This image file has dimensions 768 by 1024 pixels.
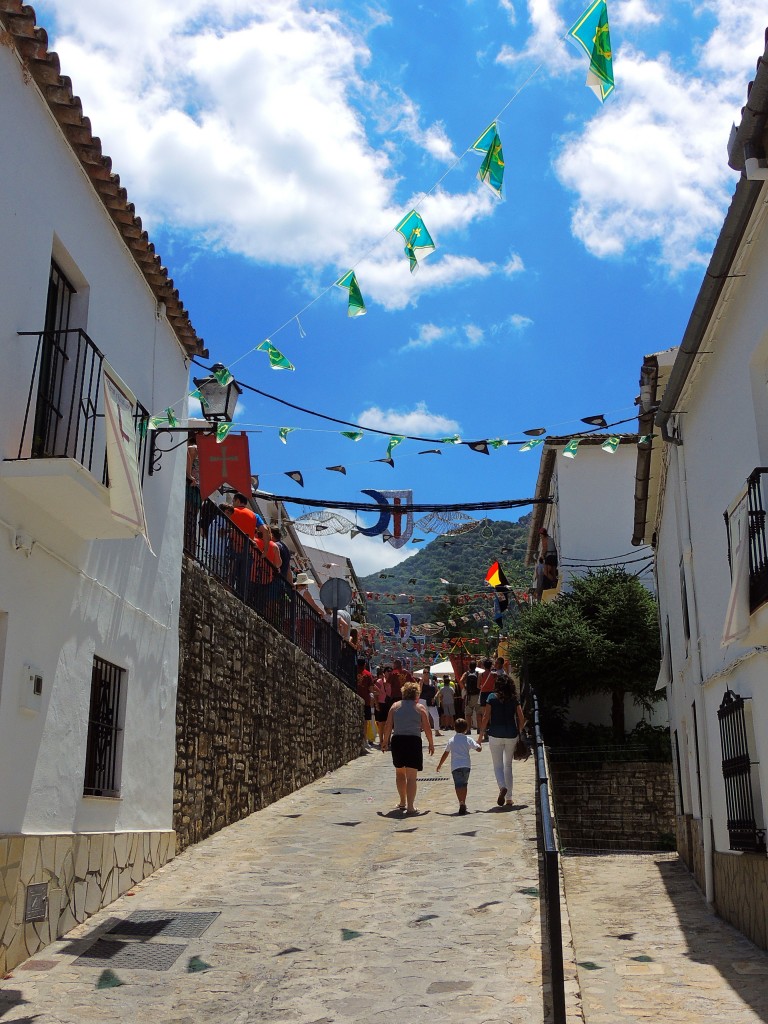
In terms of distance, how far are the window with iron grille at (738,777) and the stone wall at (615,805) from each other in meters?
9.45

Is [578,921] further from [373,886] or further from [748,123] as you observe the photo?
[748,123]

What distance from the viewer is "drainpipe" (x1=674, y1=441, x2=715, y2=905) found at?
33.8 feet

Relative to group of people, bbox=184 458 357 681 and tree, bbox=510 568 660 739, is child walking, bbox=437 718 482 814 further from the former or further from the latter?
tree, bbox=510 568 660 739

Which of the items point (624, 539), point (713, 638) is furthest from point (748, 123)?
point (624, 539)

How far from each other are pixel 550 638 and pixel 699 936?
43.0ft

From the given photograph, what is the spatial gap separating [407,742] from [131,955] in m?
5.81

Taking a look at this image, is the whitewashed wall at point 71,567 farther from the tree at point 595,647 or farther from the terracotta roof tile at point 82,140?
the tree at point 595,647

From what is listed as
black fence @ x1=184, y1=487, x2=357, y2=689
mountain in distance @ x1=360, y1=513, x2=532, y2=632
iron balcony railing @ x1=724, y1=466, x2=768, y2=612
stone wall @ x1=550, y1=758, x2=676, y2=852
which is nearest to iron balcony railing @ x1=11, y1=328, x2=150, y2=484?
black fence @ x1=184, y1=487, x2=357, y2=689

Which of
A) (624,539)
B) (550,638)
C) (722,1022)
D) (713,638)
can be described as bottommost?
(722,1022)

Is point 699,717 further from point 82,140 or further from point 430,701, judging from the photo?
point 430,701

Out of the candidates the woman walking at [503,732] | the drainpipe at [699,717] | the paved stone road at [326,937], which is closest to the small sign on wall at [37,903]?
the paved stone road at [326,937]

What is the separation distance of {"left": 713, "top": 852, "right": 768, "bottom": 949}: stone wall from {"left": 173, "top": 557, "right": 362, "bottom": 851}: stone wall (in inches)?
215

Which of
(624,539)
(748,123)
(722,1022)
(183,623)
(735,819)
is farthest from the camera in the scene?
(624,539)

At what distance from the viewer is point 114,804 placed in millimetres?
8625
